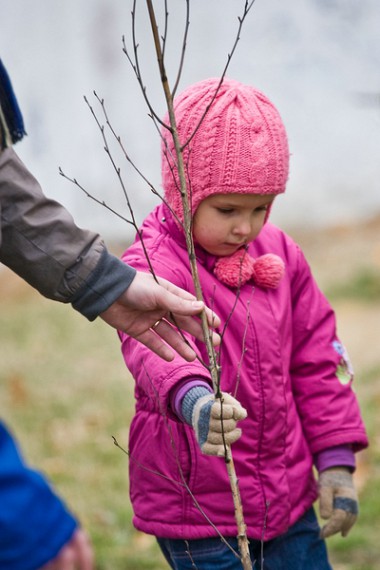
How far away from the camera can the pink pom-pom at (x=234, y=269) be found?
2412 millimetres

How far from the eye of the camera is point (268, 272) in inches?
97.1

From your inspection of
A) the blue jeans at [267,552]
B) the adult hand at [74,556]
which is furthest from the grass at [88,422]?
the adult hand at [74,556]

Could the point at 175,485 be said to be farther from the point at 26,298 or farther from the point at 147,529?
the point at 26,298

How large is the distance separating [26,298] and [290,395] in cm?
652

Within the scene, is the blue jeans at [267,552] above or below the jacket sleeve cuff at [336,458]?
below

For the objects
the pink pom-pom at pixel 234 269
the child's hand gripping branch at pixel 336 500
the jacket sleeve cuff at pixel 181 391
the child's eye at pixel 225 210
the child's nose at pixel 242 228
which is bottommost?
the child's hand gripping branch at pixel 336 500

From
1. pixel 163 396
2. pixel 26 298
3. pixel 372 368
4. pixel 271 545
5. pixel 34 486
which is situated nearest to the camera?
pixel 34 486

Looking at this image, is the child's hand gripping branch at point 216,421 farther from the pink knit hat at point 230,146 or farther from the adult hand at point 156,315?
the pink knit hat at point 230,146

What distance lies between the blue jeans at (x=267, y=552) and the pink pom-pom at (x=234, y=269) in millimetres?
656

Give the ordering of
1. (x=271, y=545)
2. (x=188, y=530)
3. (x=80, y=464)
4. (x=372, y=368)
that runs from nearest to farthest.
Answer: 1. (x=188, y=530)
2. (x=271, y=545)
3. (x=80, y=464)
4. (x=372, y=368)

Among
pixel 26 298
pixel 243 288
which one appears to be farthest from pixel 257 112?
pixel 26 298

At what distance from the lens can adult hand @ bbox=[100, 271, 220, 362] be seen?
2.06 meters

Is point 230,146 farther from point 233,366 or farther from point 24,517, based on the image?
point 24,517

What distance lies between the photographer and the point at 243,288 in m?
2.49
